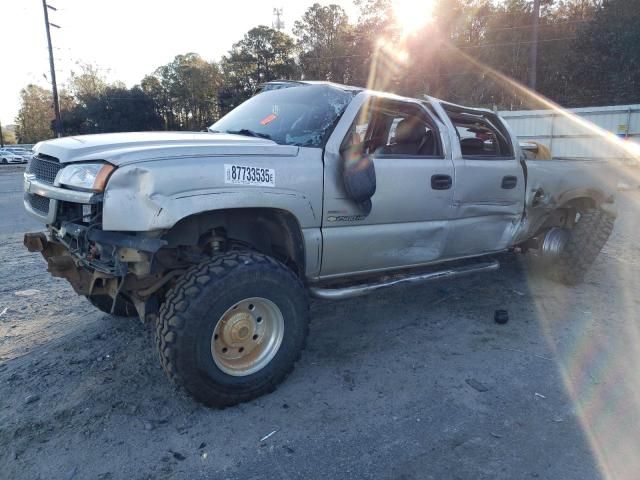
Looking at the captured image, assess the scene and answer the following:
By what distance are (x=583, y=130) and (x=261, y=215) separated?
1914 centimetres

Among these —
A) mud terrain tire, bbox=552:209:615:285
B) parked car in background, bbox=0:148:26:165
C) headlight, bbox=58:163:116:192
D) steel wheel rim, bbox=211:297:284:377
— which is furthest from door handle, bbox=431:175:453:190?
parked car in background, bbox=0:148:26:165

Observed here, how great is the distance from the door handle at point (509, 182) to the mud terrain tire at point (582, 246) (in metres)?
1.18

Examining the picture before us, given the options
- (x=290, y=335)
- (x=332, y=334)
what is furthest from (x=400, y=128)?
(x=290, y=335)

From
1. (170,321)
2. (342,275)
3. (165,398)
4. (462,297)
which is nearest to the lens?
(170,321)

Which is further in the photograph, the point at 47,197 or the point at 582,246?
the point at 582,246

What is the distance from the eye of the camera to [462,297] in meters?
5.00

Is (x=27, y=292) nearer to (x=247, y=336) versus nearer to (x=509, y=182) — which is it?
(x=247, y=336)

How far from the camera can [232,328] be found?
2951mm

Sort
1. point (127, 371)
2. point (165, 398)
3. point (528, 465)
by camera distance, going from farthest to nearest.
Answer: point (127, 371) → point (165, 398) → point (528, 465)

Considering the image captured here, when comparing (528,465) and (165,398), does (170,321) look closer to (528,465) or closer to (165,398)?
(165,398)

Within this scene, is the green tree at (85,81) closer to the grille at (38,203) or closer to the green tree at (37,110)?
the green tree at (37,110)

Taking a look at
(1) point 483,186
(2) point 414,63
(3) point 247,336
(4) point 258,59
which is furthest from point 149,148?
(4) point 258,59

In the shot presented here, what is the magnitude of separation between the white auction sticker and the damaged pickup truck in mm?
10

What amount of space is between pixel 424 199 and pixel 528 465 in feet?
6.54
